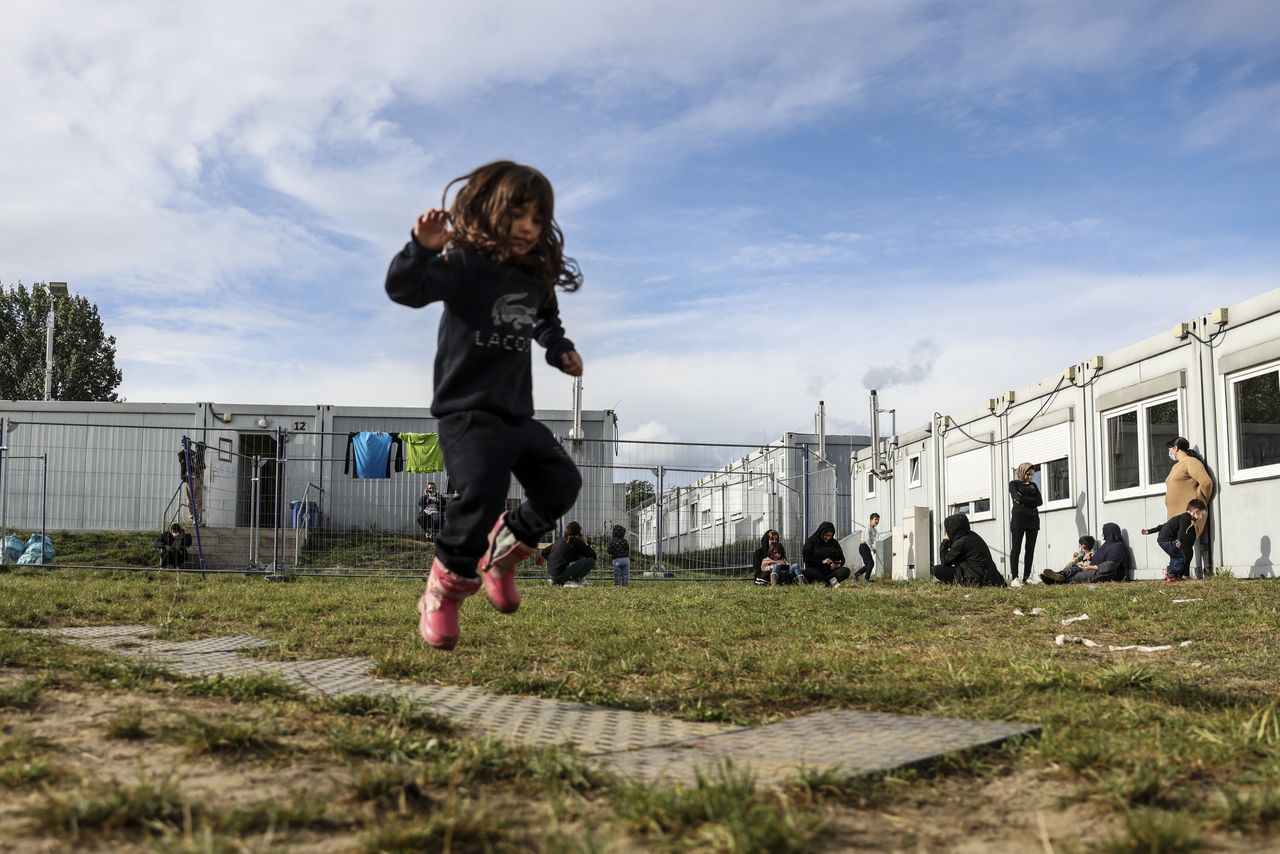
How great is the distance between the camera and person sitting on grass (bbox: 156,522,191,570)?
54.4ft

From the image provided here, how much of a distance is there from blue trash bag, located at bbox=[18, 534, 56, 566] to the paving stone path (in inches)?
480

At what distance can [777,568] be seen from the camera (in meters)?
16.0

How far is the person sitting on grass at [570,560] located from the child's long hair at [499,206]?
10778 mm

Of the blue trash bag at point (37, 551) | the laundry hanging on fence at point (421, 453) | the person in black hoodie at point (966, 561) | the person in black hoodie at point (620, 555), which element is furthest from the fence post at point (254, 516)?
the person in black hoodie at point (966, 561)

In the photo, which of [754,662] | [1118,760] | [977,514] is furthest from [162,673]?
[977,514]

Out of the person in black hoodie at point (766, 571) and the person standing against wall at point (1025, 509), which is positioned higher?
the person standing against wall at point (1025, 509)

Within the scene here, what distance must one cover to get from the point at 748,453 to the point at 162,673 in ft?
53.7

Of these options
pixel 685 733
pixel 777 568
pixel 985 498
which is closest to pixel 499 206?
pixel 685 733

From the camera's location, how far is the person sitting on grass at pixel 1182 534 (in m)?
13.8

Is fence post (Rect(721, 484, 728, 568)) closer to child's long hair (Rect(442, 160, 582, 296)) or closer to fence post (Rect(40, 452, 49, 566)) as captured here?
fence post (Rect(40, 452, 49, 566))

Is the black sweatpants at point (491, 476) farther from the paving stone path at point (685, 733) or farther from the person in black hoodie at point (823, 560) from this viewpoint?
the person in black hoodie at point (823, 560)

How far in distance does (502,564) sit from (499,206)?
1.46 meters

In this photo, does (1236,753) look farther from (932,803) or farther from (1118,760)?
(932,803)

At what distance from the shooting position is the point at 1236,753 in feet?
9.32
